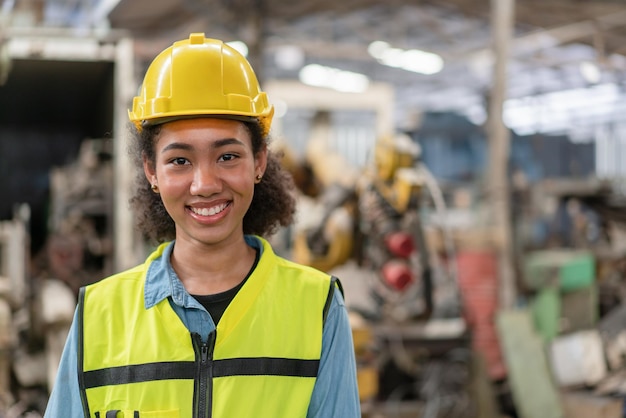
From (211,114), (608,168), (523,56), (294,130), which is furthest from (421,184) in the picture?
(608,168)

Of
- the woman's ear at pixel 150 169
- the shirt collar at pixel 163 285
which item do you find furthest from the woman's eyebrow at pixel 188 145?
the shirt collar at pixel 163 285

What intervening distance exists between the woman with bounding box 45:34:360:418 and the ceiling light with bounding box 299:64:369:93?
12.9 metres

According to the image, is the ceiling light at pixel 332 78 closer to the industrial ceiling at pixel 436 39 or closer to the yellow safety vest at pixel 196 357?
the industrial ceiling at pixel 436 39

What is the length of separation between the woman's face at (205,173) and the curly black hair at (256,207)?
0.23 metres

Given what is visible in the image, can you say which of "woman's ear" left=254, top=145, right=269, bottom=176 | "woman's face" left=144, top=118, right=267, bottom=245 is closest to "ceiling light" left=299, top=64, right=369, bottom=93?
"woman's ear" left=254, top=145, right=269, bottom=176

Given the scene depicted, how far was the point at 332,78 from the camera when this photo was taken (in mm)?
14859

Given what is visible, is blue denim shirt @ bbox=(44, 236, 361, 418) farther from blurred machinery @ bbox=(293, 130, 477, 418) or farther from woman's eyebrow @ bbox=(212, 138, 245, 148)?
blurred machinery @ bbox=(293, 130, 477, 418)

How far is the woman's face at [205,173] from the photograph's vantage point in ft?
4.63

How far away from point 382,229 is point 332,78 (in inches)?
A: 434

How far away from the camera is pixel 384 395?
5359 millimetres

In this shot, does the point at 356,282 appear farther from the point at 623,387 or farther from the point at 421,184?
the point at 623,387

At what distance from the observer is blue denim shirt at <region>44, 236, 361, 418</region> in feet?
4.60

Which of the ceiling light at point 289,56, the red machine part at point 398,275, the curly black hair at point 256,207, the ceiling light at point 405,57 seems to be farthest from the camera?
the ceiling light at point 405,57

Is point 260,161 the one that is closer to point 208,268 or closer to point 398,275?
point 208,268
